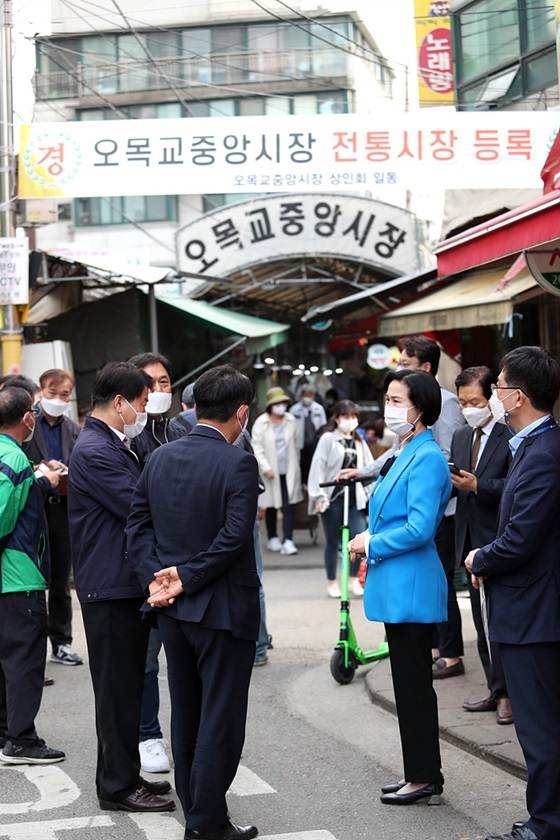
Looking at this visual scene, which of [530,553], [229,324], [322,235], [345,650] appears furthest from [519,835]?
[322,235]

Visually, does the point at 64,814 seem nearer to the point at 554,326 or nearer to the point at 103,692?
the point at 103,692

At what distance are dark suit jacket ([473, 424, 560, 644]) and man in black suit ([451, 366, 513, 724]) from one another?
1521 mm

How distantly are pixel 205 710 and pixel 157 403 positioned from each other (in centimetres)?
192

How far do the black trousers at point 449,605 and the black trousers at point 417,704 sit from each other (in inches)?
78.5

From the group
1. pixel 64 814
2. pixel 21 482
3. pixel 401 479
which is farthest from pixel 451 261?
pixel 64 814

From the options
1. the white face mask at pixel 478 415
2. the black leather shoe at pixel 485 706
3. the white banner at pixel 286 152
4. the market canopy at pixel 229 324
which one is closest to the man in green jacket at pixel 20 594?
the black leather shoe at pixel 485 706

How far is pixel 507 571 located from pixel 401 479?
2.57 ft

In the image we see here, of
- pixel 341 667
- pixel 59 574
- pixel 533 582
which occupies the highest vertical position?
pixel 533 582

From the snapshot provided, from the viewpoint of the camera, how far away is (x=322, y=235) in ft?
65.6

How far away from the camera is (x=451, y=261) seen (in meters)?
7.46

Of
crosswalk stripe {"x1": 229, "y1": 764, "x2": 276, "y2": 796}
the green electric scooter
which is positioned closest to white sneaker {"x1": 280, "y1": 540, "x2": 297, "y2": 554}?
the green electric scooter

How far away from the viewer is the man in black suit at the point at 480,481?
6109 mm

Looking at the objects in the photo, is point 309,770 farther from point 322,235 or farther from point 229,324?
point 322,235

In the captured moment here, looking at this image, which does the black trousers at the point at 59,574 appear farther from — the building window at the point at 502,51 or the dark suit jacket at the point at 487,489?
the building window at the point at 502,51
